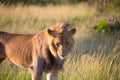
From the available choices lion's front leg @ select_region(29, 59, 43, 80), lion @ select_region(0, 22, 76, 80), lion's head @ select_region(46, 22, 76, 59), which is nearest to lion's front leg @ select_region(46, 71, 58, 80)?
lion @ select_region(0, 22, 76, 80)

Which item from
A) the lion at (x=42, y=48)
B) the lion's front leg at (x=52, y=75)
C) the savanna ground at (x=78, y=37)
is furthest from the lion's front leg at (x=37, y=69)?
the savanna ground at (x=78, y=37)

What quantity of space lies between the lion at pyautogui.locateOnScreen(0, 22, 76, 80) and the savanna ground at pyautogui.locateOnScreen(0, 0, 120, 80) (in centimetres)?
80

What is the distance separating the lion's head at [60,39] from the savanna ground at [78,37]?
1361 millimetres

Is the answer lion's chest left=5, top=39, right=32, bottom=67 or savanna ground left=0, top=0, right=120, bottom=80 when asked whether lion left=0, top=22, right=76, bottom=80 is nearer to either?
lion's chest left=5, top=39, right=32, bottom=67

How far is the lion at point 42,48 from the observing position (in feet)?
14.3

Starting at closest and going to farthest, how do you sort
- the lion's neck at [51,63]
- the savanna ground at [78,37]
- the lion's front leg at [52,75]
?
the lion's neck at [51,63] < the lion's front leg at [52,75] < the savanna ground at [78,37]

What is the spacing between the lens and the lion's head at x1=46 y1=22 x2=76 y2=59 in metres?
4.34

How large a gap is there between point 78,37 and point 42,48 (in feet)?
9.29

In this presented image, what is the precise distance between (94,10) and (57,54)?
3857mm

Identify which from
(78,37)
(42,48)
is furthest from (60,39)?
(78,37)

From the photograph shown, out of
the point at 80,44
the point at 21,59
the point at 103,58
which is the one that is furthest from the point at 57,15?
the point at 21,59

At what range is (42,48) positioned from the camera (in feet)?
15.1

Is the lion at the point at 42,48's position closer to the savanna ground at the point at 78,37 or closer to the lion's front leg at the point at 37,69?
the lion's front leg at the point at 37,69

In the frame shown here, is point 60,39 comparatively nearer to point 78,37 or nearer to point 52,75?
point 52,75
